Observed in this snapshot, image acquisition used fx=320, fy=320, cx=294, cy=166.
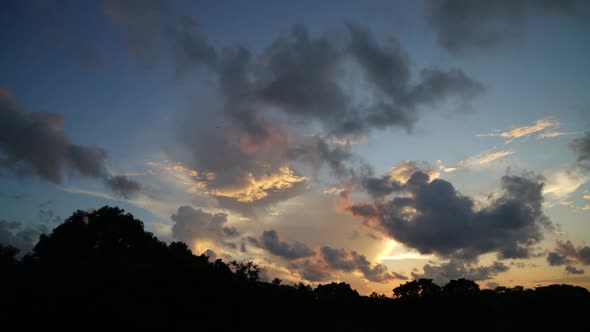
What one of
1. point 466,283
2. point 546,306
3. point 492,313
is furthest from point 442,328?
point 466,283

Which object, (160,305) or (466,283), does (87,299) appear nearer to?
(160,305)

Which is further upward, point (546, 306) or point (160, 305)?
point (546, 306)

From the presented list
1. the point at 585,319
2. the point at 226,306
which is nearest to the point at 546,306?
the point at 585,319

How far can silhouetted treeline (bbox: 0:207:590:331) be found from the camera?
2228 cm

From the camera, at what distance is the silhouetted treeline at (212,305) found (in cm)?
2228

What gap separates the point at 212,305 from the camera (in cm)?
2653

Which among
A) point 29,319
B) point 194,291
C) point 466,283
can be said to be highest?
point 466,283

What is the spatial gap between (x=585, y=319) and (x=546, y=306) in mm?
3232

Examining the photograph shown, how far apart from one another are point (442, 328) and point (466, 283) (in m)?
78.7

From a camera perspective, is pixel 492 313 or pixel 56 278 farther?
pixel 492 313

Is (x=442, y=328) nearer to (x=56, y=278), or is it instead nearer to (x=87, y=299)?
(x=87, y=299)

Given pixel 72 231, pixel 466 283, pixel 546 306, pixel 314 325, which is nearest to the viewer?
pixel 314 325

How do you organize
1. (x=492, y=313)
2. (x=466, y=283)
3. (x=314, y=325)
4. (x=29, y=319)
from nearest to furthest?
(x=29, y=319), (x=314, y=325), (x=492, y=313), (x=466, y=283)

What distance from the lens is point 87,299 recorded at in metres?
22.9
